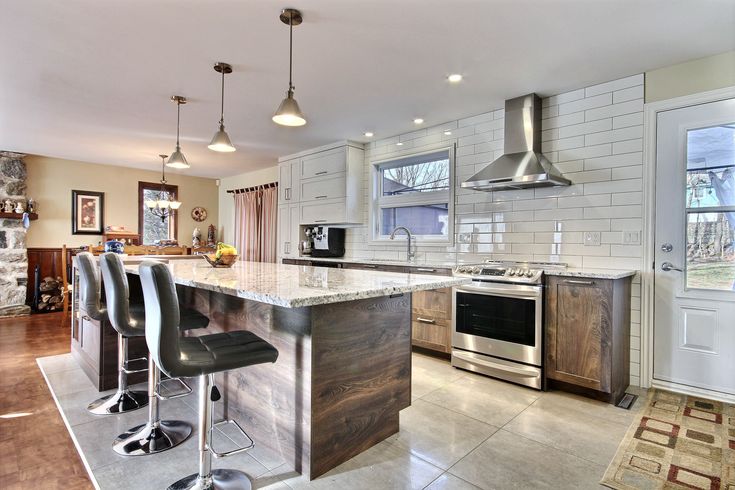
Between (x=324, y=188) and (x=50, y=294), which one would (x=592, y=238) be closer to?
(x=324, y=188)

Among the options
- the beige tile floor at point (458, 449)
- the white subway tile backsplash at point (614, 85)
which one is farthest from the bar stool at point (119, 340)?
the white subway tile backsplash at point (614, 85)

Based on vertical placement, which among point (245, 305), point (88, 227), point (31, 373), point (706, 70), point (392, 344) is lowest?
point (31, 373)

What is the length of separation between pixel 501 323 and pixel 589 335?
2.05 feet

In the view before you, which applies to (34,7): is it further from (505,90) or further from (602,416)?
(602,416)

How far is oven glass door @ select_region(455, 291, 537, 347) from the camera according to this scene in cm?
294

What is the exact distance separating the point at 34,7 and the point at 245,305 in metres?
2.03

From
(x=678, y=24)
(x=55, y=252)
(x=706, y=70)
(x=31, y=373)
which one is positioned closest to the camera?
(x=678, y=24)

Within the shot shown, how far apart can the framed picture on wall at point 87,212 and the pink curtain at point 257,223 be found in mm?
2136

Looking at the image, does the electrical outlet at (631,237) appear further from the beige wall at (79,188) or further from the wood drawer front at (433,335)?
the beige wall at (79,188)

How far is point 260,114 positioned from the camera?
12.9ft

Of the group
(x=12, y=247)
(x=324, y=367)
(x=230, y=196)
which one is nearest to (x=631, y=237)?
(x=324, y=367)

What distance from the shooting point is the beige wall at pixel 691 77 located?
2656mm

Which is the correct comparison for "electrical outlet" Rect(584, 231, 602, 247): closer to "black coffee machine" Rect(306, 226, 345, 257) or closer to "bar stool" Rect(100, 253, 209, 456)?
"black coffee machine" Rect(306, 226, 345, 257)

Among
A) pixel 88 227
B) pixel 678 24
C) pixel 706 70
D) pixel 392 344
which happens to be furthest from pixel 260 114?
pixel 88 227
